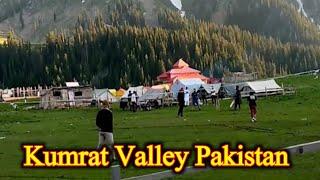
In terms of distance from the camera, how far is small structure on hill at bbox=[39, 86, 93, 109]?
8969 centimetres

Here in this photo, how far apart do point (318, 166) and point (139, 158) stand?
5.84 m

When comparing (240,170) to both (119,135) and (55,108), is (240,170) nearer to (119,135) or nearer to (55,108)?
(119,135)

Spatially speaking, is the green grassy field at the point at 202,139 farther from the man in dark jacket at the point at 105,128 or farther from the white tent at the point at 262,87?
the white tent at the point at 262,87

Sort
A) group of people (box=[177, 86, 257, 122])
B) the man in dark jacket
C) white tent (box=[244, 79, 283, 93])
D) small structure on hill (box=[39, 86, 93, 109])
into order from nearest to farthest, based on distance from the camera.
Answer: the man in dark jacket → group of people (box=[177, 86, 257, 122]) → white tent (box=[244, 79, 283, 93]) → small structure on hill (box=[39, 86, 93, 109])

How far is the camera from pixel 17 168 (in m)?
22.6

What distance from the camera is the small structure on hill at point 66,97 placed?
89688 millimetres

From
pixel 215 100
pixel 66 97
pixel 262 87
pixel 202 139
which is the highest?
pixel 262 87

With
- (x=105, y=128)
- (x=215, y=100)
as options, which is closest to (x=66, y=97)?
(x=215, y=100)

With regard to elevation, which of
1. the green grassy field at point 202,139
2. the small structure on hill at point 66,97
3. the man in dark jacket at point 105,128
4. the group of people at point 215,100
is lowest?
the green grassy field at point 202,139

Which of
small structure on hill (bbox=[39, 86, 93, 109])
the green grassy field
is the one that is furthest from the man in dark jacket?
small structure on hill (bbox=[39, 86, 93, 109])

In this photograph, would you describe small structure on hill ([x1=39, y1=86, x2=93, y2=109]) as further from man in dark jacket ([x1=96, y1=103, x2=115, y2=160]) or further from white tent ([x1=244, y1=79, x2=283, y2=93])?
man in dark jacket ([x1=96, y1=103, x2=115, y2=160])

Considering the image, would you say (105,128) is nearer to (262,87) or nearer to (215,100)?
(215,100)

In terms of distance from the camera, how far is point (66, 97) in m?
96.6

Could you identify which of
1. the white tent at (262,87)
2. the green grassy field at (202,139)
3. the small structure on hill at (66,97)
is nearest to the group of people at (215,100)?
the green grassy field at (202,139)
